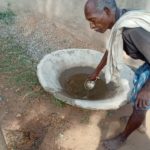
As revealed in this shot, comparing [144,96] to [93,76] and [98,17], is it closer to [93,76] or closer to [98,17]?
[98,17]

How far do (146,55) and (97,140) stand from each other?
126 centimetres

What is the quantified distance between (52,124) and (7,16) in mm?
2085

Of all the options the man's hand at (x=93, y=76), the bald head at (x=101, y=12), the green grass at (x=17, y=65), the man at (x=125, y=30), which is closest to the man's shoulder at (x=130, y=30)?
the man at (x=125, y=30)

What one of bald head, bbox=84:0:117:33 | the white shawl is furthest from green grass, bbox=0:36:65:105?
bald head, bbox=84:0:117:33

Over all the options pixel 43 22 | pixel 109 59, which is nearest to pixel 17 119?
pixel 109 59

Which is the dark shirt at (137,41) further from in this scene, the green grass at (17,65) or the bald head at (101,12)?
the green grass at (17,65)

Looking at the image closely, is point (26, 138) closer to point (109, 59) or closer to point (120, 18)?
point (109, 59)

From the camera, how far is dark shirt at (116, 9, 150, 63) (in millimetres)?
2551

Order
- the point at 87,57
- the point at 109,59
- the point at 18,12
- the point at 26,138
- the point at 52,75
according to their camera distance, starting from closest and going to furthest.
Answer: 1. the point at 109,59
2. the point at 26,138
3. the point at 52,75
4. the point at 87,57
5. the point at 18,12

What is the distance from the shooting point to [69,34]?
5016 mm

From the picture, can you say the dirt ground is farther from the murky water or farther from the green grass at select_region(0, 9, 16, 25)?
the green grass at select_region(0, 9, 16, 25)

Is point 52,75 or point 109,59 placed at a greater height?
point 109,59

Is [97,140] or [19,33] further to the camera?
[19,33]

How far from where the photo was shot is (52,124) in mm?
3605
